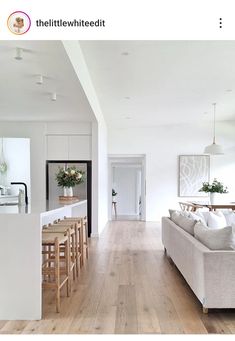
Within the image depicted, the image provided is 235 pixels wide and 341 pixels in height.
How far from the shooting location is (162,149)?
33.1 ft

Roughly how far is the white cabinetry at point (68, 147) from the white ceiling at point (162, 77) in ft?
3.22

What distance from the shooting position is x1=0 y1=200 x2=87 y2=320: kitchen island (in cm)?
295

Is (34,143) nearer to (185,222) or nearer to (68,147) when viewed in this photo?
(68,147)

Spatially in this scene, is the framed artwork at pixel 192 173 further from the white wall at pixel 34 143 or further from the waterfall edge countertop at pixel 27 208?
the waterfall edge countertop at pixel 27 208

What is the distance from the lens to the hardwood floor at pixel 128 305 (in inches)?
109

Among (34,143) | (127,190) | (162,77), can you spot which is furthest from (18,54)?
(127,190)

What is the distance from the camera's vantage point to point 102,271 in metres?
4.56

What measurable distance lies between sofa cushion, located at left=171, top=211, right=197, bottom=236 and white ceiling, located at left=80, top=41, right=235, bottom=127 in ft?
7.31

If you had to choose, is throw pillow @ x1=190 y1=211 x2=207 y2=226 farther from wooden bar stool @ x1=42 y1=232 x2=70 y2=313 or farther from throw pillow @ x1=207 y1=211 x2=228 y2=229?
wooden bar stool @ x1=42 y1=232 x2=70 y2=313
